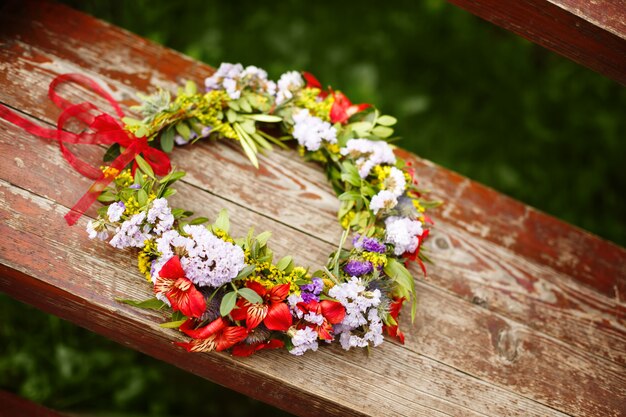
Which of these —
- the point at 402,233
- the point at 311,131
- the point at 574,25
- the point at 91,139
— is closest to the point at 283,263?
A: the point at 402,233

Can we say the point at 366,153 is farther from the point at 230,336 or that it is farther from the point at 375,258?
the point at 230,336

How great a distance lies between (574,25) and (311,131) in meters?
0.84

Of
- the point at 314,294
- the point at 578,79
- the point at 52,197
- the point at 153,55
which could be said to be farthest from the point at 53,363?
the point at 578,79

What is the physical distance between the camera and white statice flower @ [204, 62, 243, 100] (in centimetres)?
188

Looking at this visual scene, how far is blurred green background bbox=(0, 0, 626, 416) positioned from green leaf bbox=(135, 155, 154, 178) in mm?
1588

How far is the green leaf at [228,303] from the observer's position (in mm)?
1470

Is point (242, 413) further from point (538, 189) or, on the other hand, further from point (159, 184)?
point (538, 189)

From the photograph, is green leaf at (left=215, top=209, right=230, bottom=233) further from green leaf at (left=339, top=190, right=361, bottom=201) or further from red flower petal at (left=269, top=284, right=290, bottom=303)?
green leaf at (left=339, top=190, right=361, bottom=201)

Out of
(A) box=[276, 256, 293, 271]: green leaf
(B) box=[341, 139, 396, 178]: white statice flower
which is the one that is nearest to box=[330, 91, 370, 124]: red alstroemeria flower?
(B) box=[341, 139, 396, 178]: white statice flower

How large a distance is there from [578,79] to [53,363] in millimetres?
3515

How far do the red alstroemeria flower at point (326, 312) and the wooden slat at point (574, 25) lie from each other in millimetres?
960

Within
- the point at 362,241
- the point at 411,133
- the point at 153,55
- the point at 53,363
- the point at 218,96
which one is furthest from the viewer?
the point at 411,133

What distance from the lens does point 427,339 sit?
181cm

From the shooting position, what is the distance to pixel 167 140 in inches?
71.7
